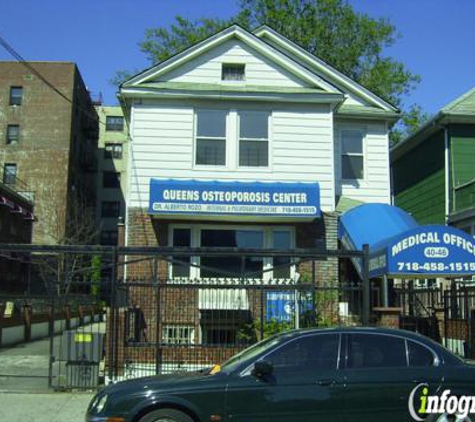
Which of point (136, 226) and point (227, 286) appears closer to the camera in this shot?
point (227, 286)

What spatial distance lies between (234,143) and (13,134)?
4003 centimetres

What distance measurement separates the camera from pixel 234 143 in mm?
16266

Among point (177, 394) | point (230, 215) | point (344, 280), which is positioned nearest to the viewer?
point (177, 394)

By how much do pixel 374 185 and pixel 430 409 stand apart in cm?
1136

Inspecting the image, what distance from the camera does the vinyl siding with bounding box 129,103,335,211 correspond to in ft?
52.5

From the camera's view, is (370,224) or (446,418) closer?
(446,418)

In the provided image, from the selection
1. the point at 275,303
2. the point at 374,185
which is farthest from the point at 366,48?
the point at 275,303

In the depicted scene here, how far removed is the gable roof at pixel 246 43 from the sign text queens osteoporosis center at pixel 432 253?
5626 millimetres

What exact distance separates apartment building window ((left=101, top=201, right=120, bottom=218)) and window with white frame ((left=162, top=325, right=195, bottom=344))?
5416 cm

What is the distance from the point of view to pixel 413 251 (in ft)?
39.9

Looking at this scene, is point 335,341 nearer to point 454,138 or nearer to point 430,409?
point 430,409

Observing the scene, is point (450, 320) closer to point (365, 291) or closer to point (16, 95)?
point (365, 291)

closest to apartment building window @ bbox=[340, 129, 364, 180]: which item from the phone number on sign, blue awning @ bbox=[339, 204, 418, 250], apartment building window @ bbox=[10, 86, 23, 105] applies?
blue awning @ bbox=[339, 204, 418, 250]

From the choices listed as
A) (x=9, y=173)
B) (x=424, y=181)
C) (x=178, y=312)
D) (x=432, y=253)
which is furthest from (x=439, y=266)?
(x=9, y=173)
